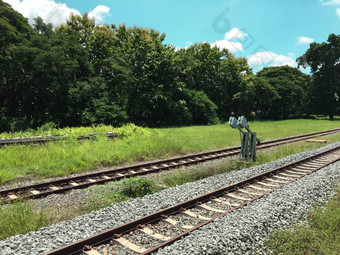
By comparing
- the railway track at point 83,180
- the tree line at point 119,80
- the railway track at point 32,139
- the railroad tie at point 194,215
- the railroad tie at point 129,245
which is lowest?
the railroad tie at point 129,245

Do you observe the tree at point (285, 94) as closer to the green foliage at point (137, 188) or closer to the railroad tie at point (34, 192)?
the green foliage at point (137, 188)

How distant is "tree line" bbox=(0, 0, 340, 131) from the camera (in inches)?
798

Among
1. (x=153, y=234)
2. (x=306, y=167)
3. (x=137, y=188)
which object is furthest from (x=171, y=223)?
(x=306, y=167)

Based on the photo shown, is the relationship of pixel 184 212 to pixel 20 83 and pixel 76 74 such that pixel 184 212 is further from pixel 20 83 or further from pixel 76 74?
pixel 76 74

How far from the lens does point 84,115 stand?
22.5 m

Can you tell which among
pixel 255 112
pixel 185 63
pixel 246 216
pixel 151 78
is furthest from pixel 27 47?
pixel 255 112

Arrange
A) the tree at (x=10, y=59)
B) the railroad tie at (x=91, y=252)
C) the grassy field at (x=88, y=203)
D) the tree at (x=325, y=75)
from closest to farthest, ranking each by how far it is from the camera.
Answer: the railroad tie at (x=91, y=252) < the grassy field at (x=88, y=203) < the tree at (x=10, y=59) < the tree at (x=325, y=75)

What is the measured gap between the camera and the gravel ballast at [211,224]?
414cm

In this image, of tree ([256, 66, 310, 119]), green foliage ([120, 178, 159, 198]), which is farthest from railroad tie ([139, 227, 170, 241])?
tree ([256, 66, 310, 119])

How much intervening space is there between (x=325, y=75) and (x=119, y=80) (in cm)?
Answer: 4708

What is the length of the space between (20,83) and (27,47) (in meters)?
3.87

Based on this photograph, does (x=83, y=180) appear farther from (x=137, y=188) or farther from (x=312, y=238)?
(x=312, y=238)

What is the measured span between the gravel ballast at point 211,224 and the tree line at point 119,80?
17.2 m

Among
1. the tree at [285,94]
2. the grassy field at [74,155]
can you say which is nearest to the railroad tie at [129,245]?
the grassy field at [74,155]
